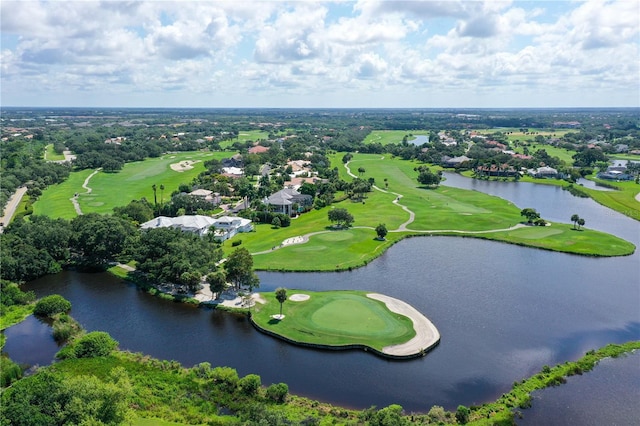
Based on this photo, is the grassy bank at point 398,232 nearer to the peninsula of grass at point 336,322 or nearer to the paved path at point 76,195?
the peninsula of grass at point 336,322

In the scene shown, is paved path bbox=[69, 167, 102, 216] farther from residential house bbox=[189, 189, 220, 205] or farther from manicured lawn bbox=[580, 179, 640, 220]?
manicured lawn bbox=[580, 179, 640, 220]

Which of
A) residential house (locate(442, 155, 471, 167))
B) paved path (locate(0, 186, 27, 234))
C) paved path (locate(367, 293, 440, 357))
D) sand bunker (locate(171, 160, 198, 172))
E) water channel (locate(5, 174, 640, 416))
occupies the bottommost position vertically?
water channel (locate(5, 174, 640, 416))

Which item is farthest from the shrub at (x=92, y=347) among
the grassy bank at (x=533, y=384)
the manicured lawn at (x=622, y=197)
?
the manicured lawn at (x=622, y=197)

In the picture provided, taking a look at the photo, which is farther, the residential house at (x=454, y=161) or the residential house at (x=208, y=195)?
the residential house at (x=454, y=161)

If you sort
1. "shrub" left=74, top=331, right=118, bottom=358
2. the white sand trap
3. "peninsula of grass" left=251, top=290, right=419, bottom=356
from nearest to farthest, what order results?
"shrub" left=74, top=331, right=118, bottom=358
"peninsula of grass" left=251, top=290, right=419, bottom=356
the white sand trap

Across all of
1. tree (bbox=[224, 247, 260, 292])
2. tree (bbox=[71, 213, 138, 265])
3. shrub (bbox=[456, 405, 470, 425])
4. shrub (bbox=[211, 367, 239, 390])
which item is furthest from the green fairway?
shrub (bbox=[456, 405, 470, 425])

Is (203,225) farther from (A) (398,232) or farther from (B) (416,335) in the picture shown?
(B) (416,335)

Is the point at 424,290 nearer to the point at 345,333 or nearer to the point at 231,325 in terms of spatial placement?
the point at 345,333
